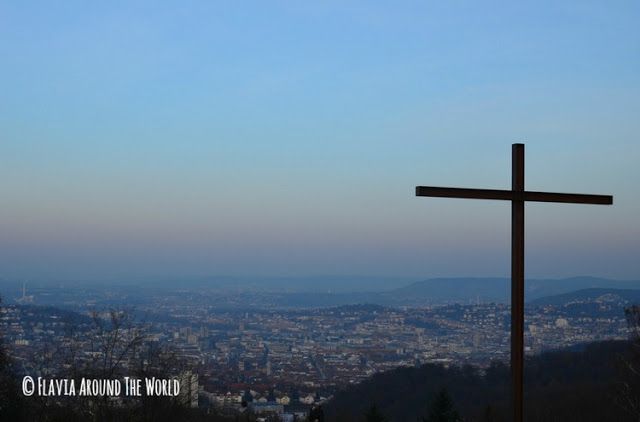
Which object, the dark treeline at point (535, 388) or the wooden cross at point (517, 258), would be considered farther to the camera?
the dark treeline at point (535, 388)

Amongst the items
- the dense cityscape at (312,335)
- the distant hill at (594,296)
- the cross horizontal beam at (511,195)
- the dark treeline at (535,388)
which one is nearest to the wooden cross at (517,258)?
the cross horizontal beam at (511,195)

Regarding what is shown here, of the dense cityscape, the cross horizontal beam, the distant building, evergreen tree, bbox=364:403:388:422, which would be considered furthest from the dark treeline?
the cross horizontal beam

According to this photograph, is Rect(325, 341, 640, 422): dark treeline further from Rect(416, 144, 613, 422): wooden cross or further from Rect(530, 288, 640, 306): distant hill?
Rect(416, 144, 613, 422): wooden cross

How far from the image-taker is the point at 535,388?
1652 cm

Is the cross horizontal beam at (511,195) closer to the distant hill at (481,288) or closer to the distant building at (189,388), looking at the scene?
the distant building at (189,388)

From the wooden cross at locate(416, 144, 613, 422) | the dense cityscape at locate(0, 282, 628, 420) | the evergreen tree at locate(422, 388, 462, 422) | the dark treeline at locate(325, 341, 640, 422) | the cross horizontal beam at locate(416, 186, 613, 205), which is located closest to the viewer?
the cross horizontal beam at locate(416, 186, 613, 205)

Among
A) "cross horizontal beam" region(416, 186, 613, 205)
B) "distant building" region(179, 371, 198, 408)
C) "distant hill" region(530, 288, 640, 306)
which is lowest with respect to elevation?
"distant building" region(179, 371, 198, 408)

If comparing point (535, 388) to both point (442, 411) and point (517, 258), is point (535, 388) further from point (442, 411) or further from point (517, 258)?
point (517, 258)

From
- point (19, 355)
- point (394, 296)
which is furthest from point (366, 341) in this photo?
point (19, 355)

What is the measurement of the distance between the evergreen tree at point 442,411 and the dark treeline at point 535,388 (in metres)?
0.98

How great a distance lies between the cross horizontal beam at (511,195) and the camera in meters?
5.39

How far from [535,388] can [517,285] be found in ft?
37.8

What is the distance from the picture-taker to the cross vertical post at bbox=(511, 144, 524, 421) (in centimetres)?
581

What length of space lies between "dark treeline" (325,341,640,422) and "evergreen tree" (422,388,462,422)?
976mm
